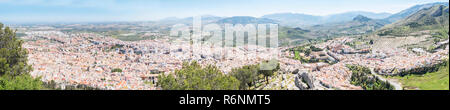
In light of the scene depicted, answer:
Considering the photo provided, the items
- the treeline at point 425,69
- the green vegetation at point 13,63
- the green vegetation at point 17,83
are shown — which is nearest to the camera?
the green vegetation at point 17,83

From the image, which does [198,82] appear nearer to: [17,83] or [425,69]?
[17,83]

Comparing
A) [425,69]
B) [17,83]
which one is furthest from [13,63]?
[425,69]

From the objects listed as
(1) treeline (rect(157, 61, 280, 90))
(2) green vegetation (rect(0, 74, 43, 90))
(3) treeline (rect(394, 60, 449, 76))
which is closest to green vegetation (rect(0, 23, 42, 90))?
(2) green vegetation (rect(0, 74, 43, 90))

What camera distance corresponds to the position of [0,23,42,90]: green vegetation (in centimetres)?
1256

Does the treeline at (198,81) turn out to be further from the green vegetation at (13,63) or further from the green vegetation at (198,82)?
the green vegetation at (13,63)

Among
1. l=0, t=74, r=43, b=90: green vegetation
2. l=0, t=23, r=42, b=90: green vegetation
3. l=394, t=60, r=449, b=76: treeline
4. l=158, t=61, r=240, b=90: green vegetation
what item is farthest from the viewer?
l=394, t=60, r=449, b=76: treeline

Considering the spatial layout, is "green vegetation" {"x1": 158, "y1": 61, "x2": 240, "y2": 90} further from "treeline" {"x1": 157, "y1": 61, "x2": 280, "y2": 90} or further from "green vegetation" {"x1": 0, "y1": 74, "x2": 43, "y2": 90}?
"green vegetation" {"x1": 0, "y1": 74, "x2": 43, "y2": 90}

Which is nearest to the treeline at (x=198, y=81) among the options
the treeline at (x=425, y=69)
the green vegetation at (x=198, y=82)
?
the green vegetation at (x=198, y=82)

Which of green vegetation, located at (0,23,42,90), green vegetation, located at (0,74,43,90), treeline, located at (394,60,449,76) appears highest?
green vegetation, located at (0,23,42,90)

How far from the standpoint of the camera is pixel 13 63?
1384cm

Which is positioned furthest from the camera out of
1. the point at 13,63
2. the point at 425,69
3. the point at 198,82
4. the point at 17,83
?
the point at 425,69

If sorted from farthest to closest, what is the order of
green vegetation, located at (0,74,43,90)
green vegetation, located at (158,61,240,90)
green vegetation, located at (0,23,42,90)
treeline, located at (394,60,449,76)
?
treeline, located at (394,60,449,76), green vegetation, located at (158,61,240,90), green vegetation, located at (0,23,42,90), green vegetation, located at (0,74,43,90)

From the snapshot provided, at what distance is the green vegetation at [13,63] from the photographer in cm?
1256
